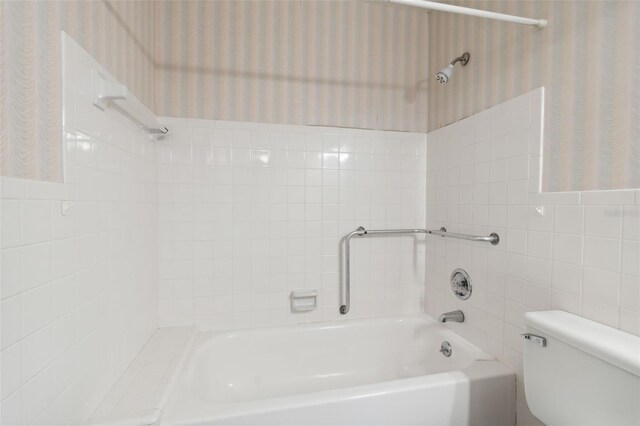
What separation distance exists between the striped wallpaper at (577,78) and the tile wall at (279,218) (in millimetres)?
667

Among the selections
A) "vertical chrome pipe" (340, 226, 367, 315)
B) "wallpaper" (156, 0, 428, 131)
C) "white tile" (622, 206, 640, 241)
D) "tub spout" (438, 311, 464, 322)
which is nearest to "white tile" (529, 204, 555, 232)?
"white tile" (622, 206, 640, 241)

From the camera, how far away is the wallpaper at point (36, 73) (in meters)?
0.63

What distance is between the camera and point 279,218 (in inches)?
69.1

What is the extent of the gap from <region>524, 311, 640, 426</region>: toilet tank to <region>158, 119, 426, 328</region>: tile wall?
3.10ft

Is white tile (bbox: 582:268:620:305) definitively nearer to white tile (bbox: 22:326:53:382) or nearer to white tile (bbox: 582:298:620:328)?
white tile (bbox: 582:298:620:328)

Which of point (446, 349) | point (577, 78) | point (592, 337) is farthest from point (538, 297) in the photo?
point (577, 78)

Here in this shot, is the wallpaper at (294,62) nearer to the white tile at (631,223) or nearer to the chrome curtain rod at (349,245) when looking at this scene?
the chrome curtain rod at (349,245)

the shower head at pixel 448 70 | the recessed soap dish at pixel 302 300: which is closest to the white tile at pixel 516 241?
the shower head at pixel 448 70

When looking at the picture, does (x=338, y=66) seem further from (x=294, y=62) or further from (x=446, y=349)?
(x=446, y=349)

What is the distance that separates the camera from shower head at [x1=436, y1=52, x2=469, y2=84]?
1.47 m

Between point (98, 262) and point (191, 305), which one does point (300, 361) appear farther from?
point (98, 262)

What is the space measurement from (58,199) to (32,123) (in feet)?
0.65

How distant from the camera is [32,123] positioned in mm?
705

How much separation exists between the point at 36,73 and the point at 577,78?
1.67 metres
